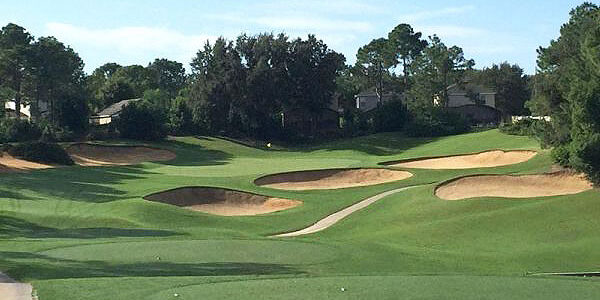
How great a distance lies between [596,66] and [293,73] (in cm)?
6053

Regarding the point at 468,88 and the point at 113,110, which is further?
the point at 468,88

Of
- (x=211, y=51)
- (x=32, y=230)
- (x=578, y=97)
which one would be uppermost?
(x=211, y=51)

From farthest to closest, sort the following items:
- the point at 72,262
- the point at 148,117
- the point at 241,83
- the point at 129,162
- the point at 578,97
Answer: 1. the point at 241,83
2. the point at 148,117
3. the point at 129,162
4. the point at 578,97
5. the point at 72,262

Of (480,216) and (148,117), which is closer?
(480,216)

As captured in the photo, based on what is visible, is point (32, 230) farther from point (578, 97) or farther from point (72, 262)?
point (578, 97)

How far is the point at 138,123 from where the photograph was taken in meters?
86.7

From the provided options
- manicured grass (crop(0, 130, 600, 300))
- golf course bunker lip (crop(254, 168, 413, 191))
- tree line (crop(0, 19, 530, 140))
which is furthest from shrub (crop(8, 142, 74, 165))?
golf course bunker lip (crop(254, 168, 413, 191))

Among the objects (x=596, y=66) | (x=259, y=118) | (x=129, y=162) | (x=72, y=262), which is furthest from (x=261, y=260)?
(x=259, y=118)

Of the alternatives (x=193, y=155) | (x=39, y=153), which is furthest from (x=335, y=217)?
(x=193, y=155)

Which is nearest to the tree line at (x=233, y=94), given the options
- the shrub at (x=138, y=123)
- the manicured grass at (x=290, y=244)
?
the shrub at (x=138, y=123)

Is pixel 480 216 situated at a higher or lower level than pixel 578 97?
lower

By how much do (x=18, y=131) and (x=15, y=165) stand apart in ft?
58.3

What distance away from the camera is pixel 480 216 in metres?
32.4

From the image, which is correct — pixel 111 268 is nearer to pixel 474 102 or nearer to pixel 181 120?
pixel 181 120
